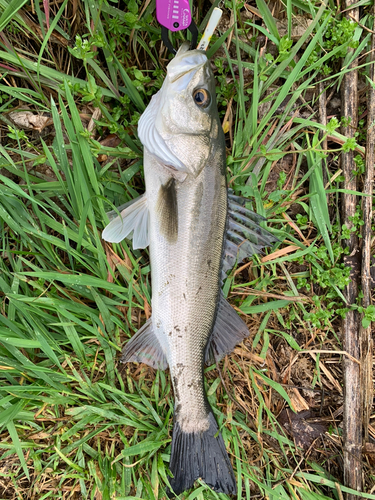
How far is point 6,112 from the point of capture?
2371mm

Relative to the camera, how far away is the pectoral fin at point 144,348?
229cm

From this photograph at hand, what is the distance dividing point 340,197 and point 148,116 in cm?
174

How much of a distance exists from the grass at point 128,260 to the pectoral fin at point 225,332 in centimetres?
21

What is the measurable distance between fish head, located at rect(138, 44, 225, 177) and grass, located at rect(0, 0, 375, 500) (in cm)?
36

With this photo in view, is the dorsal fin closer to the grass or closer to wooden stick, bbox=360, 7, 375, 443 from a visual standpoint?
the grass

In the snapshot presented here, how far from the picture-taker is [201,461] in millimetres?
2305

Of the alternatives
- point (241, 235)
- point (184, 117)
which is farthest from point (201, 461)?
point (184, 117)

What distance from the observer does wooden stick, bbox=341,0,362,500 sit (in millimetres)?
2592

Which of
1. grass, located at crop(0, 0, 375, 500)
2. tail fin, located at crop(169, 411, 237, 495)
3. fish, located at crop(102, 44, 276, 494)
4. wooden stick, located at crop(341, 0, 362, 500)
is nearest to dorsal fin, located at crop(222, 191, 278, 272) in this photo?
fish, located at crop(102, 44, 276, 494)

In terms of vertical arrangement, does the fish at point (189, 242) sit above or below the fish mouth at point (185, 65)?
below

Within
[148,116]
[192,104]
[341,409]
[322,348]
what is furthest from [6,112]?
[341,409]

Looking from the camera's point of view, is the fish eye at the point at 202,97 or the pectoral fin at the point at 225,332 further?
the pectoral fin at the point at 225,332

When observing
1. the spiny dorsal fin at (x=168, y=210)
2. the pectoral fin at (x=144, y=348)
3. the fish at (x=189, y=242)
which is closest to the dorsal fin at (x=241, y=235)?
the fish at (x=189, y=242)

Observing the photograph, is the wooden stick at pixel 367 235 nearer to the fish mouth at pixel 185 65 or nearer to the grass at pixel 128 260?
the grass at pixel 128 260
